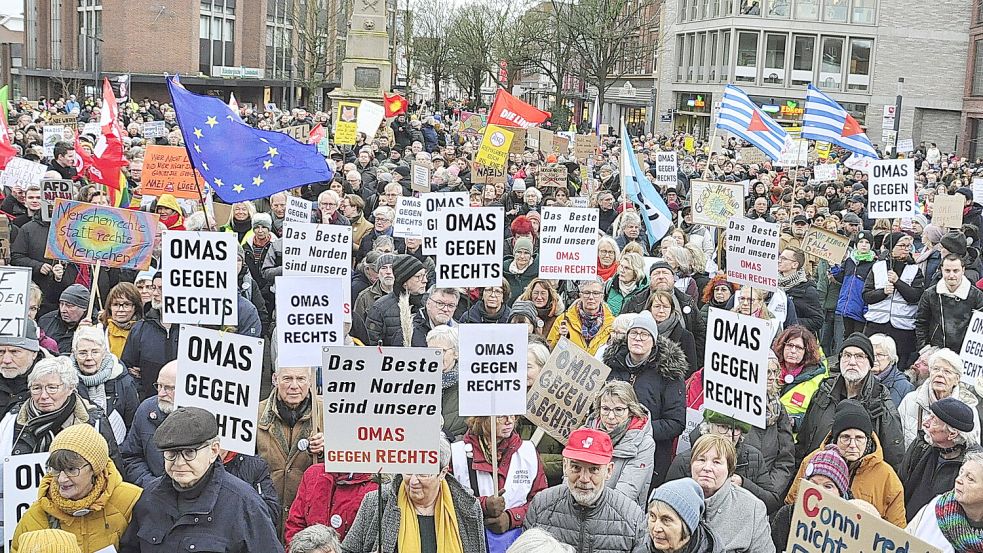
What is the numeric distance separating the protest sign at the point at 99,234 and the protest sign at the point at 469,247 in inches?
94.8

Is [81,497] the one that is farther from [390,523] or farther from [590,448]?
[590,448]

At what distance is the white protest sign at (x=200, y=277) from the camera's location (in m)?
7.11

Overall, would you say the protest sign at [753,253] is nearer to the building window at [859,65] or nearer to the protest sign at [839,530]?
the protest sign at [839,530]

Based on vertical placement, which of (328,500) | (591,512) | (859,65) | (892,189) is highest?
(859,65)

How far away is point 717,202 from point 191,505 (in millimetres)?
8963

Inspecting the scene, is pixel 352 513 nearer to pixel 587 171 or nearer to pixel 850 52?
pixel 587 171

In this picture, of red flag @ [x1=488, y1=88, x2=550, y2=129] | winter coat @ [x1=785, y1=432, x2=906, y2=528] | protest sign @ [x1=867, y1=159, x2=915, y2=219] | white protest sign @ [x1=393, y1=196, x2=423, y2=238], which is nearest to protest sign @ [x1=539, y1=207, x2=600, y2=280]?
white protest sign @ [x1=393, y1=196, x2=423, y2=238]

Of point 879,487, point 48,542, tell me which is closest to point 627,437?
point 879,487

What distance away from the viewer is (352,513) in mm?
5301

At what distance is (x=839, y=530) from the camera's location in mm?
3955

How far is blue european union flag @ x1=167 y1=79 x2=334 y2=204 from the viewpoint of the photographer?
28.4 feet

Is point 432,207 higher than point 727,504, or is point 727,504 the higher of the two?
point 432,207

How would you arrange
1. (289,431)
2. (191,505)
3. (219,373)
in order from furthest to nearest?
(289,431) < (219,373) < (191,505)

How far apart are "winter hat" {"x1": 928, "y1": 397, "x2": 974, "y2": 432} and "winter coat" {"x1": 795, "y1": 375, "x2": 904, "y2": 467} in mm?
633
